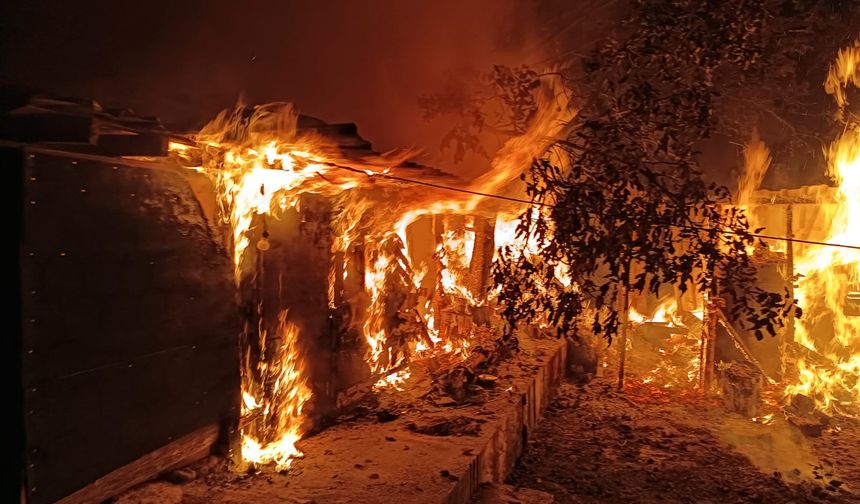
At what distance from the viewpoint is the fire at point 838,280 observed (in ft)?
38.1

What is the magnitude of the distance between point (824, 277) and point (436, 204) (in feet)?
34.2

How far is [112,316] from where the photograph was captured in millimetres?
4035

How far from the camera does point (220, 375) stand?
5262 millimetres

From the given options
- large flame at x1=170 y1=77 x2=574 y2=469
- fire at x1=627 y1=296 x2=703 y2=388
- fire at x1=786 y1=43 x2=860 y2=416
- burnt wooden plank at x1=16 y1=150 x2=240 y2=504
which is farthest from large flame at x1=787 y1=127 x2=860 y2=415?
burnt wooden plank at x1=16 y1=150 x2=240 y2=504

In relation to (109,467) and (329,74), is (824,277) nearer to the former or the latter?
(329,74)

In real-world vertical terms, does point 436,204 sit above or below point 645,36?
below

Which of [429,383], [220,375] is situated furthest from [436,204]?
[220,375]

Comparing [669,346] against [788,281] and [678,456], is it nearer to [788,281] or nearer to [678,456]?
[788,281]

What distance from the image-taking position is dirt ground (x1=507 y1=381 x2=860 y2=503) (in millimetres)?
7293

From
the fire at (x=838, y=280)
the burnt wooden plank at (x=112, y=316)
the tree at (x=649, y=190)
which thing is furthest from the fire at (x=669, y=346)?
the burnt wooden plank at (x=112, y=316)

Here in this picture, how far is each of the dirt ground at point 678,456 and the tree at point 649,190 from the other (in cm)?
287

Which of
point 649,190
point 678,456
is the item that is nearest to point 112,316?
point 649,190

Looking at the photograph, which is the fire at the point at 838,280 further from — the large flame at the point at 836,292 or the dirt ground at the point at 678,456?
the dirt ground at the point at 678,456

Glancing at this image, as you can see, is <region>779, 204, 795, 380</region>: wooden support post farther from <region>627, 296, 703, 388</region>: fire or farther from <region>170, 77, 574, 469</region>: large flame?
<region>170, 77, 574, 469</region>: large flame
